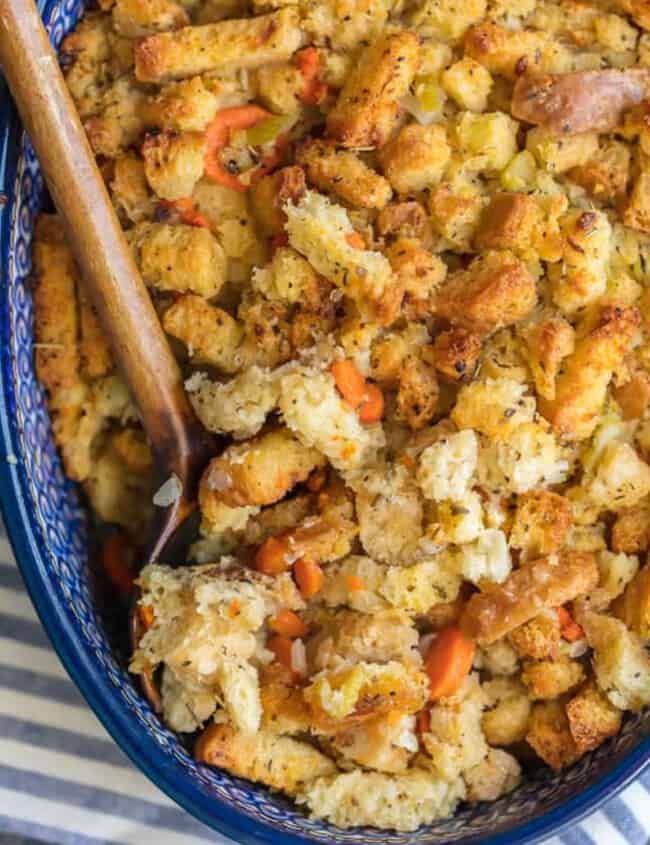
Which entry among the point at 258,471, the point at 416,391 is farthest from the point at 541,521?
the point at 258,471

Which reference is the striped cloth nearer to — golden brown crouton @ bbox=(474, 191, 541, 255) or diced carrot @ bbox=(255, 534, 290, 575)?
diced carrot @ bbox=(255, 534, 290, 575)

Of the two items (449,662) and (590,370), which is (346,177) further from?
(449,662)

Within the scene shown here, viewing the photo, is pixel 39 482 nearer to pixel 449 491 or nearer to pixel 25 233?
pixel 25 233

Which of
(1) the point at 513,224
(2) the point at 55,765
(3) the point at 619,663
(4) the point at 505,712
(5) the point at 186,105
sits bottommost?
(2) the point at 55,765

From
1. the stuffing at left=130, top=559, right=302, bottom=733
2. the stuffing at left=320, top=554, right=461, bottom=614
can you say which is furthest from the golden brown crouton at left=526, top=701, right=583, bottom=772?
the stuffing at left=130, top=559, right=302, bottom=733

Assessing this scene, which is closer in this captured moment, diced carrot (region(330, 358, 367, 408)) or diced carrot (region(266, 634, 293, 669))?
diced carrot (region(330, 358, 367, 408))
